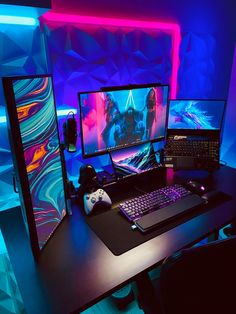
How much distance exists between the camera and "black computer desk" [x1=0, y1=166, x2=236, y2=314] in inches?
33.8

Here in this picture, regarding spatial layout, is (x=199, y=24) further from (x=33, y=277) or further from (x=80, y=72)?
(x=33, y=277)

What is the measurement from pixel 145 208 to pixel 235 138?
115 centimetres

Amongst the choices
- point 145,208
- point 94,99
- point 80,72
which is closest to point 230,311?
point 145,208

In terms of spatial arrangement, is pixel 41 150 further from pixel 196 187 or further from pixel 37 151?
pixel 196 187

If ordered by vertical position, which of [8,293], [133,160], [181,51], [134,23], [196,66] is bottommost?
[8,293]

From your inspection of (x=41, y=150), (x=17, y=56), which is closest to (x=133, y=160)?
(x=41, y=150)

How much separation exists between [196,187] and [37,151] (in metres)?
0.93

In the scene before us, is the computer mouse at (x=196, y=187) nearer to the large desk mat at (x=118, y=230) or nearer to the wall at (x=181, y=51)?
the large desk mat at (x=118, y=230)

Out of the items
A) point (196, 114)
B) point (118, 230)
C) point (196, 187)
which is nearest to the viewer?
point (118, 230)

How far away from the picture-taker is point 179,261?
738mm

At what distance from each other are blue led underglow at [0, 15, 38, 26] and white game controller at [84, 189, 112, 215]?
0.93 m

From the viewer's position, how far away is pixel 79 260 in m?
1.01

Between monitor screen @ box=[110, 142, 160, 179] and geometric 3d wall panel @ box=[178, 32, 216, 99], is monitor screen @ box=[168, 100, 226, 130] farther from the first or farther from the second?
geometric 3d wall panel @ box=[178, 32, 216, 99]

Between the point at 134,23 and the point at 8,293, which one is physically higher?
the point at 134,23
